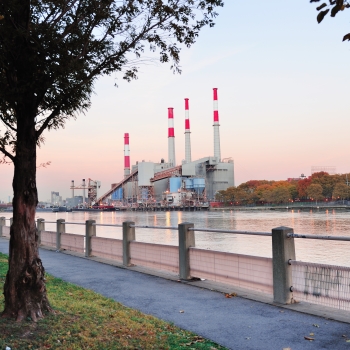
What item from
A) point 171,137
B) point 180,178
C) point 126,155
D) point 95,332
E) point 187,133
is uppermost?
point 187,133

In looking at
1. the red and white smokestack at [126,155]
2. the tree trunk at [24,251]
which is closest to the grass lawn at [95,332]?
the tree trunk at [24,251]

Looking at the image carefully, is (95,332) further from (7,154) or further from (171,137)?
(171,137)

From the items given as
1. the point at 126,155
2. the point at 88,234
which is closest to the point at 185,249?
the point at 88,234

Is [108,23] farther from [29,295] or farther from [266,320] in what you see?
[266,320]

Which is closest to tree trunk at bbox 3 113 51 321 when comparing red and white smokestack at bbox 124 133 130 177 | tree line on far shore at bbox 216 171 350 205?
tree line on far shore at bbox 216 171 350 205

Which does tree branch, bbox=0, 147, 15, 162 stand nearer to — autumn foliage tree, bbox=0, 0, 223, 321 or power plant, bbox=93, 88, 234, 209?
autumn foliage tree, bbox=0, 0, 223, 321

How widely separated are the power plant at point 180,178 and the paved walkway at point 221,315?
13277cm

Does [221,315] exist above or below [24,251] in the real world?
below

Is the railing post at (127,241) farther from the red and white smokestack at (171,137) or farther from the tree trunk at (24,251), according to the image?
the red and white smokestack at (171,137)

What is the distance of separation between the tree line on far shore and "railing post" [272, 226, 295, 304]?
14841 centimetres

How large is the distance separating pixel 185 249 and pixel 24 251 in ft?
14.5

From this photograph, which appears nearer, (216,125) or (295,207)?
(216,125)

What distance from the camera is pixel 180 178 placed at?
527 feet

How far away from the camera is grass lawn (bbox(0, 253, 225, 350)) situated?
5086mm
